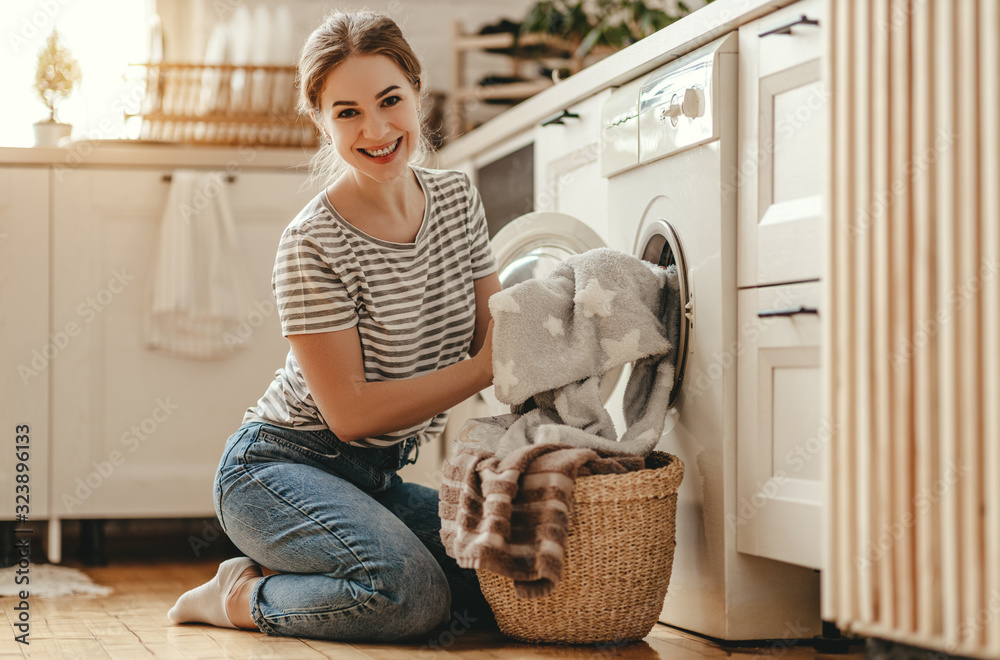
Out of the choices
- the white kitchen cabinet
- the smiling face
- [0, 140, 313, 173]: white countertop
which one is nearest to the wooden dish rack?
[0, 140, 313, 173]: white countertop

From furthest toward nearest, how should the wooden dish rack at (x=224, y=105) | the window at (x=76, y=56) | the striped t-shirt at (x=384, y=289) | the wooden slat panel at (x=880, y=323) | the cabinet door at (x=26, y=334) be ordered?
the window at (x=76, y=56)
the wooden dish rack at (x=224, y=105)
the cabinet door at (x=26, y=334)
the striped t-shirt at (x=384, y=289)
the wooden slat panel at (x=880, y=323)

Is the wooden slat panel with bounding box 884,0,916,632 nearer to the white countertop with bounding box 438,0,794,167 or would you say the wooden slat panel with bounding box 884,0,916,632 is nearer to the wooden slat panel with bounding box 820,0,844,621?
the wooden slat panel with bounding box 820,0,844,621

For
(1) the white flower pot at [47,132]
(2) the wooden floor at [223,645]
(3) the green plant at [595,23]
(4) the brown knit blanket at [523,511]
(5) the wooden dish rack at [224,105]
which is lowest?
(2) the wooden floor at [223,645]

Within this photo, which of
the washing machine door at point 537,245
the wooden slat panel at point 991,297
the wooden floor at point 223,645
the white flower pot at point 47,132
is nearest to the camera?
the wooden slat panel at point 991,297

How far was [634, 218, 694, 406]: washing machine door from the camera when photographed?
59.6 inches

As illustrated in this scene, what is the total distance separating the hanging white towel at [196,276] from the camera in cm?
238

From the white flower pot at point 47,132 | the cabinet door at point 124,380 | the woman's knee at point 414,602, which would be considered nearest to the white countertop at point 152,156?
the cabinet door at point 124,380

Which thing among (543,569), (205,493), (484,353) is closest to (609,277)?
(484,353)

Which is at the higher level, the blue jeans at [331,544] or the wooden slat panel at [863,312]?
the wooden slat panel at [863,312]

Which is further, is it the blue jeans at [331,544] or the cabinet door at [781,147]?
the blue jeans at [331,544]

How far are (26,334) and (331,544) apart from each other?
1.28 meters

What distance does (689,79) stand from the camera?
4.89 ft

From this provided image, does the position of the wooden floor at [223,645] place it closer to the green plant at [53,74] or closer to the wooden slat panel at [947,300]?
the wooden slat panel at [947,300]

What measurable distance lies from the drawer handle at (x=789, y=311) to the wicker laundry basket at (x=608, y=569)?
238 millimetres
